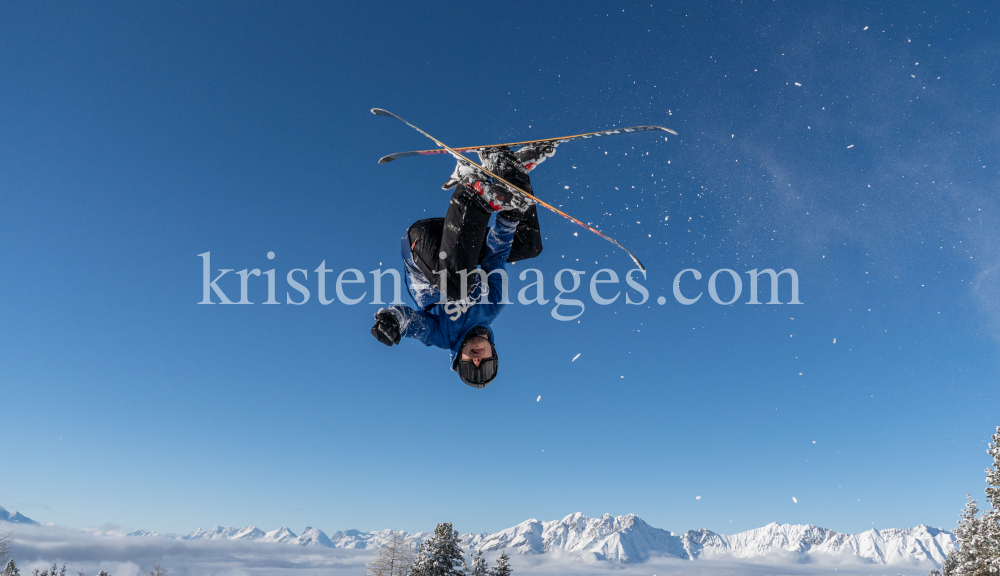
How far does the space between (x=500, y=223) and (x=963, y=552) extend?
20277 millimetres

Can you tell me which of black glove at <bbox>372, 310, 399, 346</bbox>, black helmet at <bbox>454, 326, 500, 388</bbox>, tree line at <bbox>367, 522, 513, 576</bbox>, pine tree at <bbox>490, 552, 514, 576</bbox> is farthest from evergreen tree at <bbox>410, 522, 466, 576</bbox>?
black glove at <bbox>372, 310, 399, 346</bbox>

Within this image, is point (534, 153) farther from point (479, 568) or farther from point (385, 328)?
point (479, 568)

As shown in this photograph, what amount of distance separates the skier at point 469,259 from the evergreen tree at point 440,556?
1351 cm

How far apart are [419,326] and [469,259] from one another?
3.68 ft

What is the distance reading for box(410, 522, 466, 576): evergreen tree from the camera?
16125 millimetres

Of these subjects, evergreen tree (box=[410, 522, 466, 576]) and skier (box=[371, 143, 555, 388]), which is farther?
evergreen tree (box=[410, 522, 466, 576])

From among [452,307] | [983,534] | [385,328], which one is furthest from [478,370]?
[983,534]

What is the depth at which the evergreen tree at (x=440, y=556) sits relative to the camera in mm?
16125

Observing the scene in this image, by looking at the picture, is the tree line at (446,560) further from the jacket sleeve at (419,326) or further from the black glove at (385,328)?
the black glove at (385,328)

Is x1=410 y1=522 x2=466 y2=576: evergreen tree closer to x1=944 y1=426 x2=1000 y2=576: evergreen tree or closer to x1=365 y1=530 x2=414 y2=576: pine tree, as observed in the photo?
x1=365 y1=530 x2=414 y2=576: pine tree

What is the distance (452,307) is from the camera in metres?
5.15

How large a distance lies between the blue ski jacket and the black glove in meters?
0.08

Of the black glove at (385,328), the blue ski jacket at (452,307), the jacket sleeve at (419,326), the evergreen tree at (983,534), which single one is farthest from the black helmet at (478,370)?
the evergreen tree at (983,534)

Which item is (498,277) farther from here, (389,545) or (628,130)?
(389,545)
